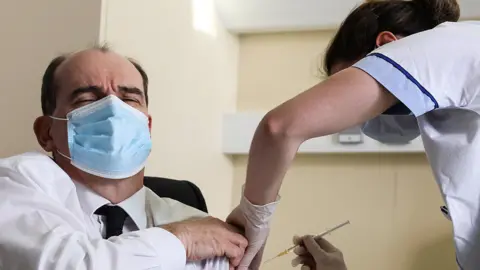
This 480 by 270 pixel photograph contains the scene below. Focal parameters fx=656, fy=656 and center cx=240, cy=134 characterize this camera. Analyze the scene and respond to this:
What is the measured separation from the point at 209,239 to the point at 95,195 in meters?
0.28

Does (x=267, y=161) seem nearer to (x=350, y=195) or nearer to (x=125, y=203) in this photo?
(x=125, y=203)

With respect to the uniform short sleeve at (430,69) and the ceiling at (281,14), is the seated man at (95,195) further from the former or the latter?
the ceiling at (281,14)

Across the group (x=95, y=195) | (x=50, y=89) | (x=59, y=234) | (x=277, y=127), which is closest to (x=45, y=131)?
(x=50, y=89)

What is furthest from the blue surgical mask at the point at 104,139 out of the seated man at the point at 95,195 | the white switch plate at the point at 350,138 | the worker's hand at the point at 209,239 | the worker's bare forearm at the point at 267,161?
the white switch plate at the point at 350,138

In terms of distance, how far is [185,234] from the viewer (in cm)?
135

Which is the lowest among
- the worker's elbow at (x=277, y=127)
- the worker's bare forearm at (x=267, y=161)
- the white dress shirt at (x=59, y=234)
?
the white dress shirt at (x=59, y=234)

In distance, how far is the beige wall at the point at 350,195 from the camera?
93.7 inches

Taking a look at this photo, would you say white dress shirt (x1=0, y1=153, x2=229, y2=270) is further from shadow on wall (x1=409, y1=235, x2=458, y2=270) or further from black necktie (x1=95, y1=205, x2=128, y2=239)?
shadow on wall (x1=409, y1=235, x2=458, y2=270)

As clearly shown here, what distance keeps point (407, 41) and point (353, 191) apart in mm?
1379

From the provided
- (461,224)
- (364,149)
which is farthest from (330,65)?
(364,149)

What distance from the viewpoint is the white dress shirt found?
3.78 feet

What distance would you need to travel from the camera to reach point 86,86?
58.7 inches

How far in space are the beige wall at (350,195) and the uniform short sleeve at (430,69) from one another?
1306 mm

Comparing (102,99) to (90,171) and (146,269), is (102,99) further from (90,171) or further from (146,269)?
(146,269)
